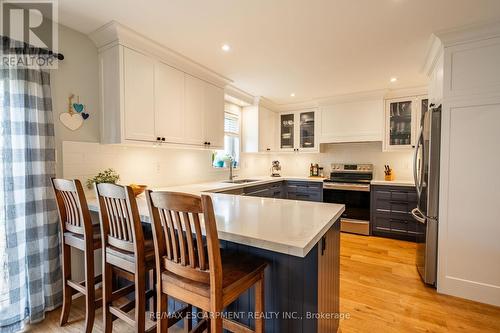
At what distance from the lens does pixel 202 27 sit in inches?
79.8

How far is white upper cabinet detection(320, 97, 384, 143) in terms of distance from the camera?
3.97m

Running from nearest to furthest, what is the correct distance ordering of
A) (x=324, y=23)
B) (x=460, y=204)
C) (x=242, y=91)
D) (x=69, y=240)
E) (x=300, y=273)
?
1. (x=300, y=273)
2. (x=69, y=240)
3. (x=324, y=23)
4. (x=460, y=204)
5. (x=242, y=91)

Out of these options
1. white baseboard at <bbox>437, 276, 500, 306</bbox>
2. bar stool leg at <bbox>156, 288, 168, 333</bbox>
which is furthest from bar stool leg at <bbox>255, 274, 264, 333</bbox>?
white baseboard at <bbox>437, 276, 500, 306</bbox>

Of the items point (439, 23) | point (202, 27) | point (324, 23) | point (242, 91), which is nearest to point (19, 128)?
point (202, 27)

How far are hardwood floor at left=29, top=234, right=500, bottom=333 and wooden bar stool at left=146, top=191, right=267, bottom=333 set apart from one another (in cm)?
94

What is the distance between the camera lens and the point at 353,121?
4152 mm

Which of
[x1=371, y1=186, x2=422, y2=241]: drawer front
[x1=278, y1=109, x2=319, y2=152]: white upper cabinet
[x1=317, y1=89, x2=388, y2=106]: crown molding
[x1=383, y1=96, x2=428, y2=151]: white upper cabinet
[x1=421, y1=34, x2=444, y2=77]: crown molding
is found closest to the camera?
[x1=421, y1=34, x2=444, y2=77]: crown molding

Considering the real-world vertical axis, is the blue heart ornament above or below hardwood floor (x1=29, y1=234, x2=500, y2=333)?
above

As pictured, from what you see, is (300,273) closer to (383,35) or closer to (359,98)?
(383,35)

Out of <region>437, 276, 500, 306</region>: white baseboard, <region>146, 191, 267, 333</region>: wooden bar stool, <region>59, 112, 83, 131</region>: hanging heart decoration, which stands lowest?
<region>437, 276, 500, 306</region>: white baseboard

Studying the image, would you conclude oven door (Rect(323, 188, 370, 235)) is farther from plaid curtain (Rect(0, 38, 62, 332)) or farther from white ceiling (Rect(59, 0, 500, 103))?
plaid curtain (Rect(0, 38, 62, 332))

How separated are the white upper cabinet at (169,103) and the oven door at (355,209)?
113 inches

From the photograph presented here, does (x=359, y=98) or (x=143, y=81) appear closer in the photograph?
(x=143, y=81)

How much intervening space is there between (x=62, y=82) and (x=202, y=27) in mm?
1296
